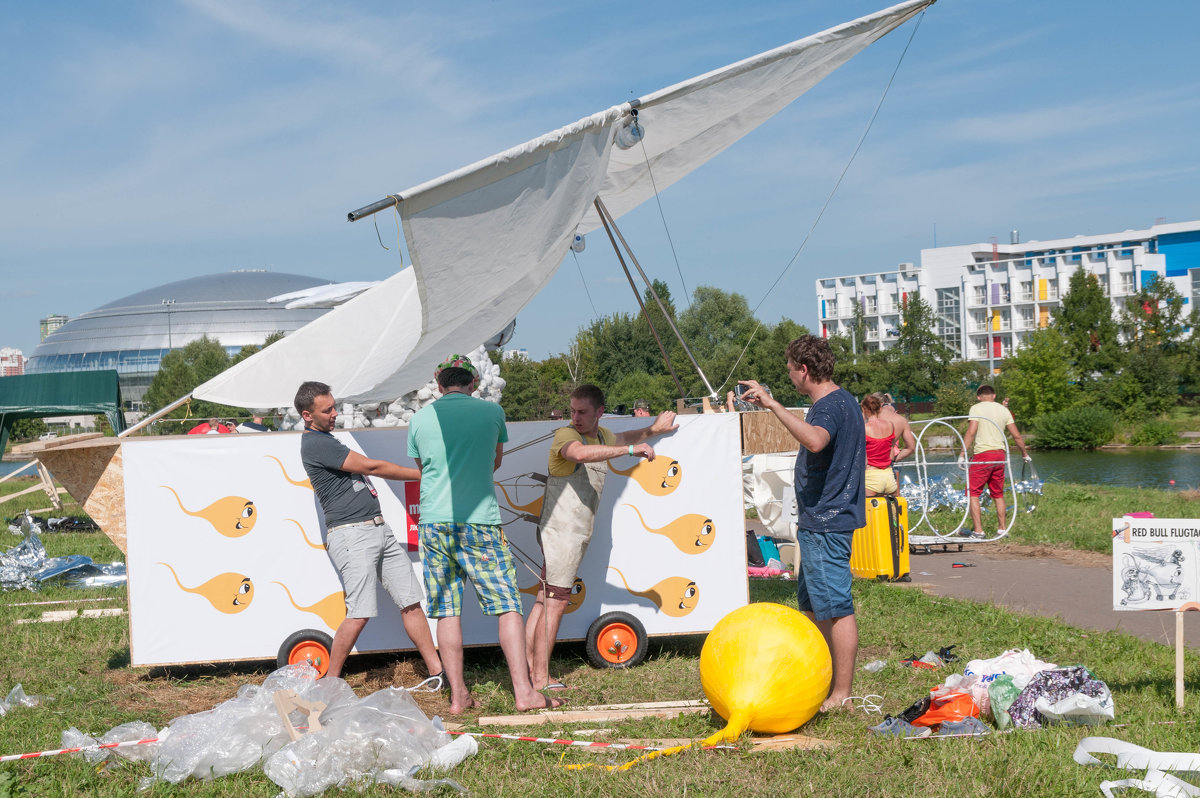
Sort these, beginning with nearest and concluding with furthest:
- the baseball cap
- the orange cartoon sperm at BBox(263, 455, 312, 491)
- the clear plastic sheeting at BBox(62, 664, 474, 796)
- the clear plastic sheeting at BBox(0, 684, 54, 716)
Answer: the clear plastic sheeting at BBox(62, 664, 474, 796) < the clear plastic sheeting at BBox(0, 684, 54, 716) < the baseball cap < the orange cartoon sperm at BBox(263, 455, 312, 491)

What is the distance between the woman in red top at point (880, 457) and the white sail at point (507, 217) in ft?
10.8

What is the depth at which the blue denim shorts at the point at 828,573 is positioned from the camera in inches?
190

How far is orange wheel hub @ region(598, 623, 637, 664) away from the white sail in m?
1.98

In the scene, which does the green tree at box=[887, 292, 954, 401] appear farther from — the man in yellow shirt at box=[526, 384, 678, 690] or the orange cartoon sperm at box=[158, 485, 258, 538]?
the orange cartoon sperm at box=[158, 485, 258, 538]

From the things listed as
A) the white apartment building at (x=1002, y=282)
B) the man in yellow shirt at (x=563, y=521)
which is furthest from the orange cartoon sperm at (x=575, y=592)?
the white apartment building at (x=1002, y=282)

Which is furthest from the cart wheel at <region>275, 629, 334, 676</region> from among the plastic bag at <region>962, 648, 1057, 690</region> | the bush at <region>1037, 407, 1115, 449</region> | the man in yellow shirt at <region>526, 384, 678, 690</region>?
the bush at <region>1037, 407, 1115, 449</region>

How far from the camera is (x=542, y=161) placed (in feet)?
16.1

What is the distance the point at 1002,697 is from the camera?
179 inches

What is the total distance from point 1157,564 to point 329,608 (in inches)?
181

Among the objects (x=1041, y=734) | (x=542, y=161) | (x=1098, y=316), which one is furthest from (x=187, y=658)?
(x=1098, y=316)

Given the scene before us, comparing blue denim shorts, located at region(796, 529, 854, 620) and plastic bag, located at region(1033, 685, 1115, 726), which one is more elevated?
blue denim shorts, located at region(796, 529, 854, 620)

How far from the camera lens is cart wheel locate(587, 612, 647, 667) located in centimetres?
615

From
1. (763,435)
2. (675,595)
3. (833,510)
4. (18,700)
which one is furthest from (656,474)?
(18,700)

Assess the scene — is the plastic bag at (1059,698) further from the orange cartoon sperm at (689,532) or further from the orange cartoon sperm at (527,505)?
the orange cartoon sperm at (527,505)
